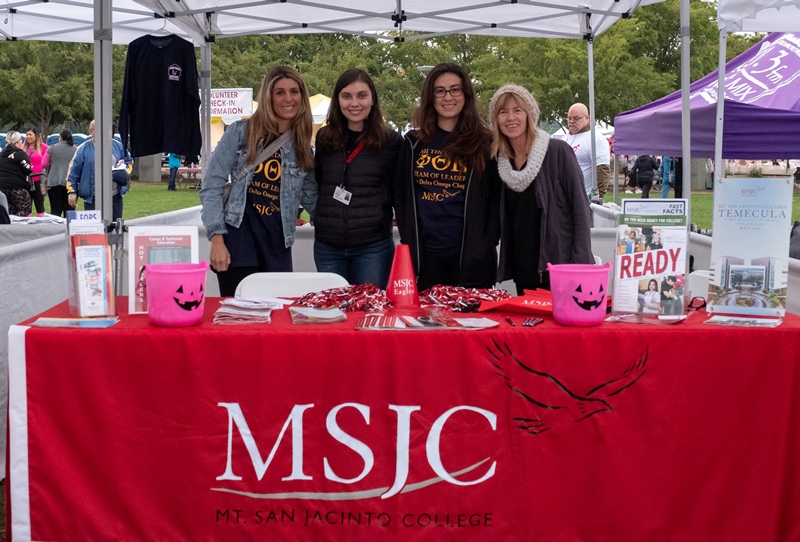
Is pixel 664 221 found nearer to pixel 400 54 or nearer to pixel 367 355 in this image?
pixel 367 355

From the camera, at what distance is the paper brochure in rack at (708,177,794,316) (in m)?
2.33

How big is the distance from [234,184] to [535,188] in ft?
4.08

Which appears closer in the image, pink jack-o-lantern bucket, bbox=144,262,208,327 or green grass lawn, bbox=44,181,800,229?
pink jack-o-lantern bucket, bbox=144,262,208,327

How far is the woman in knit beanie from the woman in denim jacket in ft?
2.65

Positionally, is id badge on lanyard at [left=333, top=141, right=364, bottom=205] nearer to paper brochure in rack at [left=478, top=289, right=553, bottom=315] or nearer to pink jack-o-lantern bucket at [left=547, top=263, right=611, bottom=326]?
paper brochure in rack at [left=478, top=289, right=553, bottom=315]

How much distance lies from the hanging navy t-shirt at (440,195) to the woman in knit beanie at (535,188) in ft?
0.55

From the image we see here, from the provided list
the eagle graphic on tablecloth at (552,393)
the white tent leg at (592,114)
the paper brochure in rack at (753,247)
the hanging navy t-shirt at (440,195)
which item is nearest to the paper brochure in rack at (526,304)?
the eagle graphic on tablecloth at (552,393)

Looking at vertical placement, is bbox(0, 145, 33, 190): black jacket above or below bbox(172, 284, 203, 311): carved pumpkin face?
above

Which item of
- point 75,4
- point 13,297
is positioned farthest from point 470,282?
point 75,4

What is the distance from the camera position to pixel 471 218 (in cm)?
331

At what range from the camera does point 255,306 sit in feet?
8.23

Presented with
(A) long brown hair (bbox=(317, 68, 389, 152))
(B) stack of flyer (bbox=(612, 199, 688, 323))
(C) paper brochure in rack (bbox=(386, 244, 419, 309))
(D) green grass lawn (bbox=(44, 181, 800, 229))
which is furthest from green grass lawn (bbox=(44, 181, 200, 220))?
(B) stack of flyer (bbox=(612, 199, 688, 323))

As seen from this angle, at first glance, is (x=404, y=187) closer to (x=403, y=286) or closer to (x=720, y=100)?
(x=403, y=286)

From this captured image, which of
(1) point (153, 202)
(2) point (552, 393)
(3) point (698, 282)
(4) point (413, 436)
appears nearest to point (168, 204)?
(1) point (153, 202)
